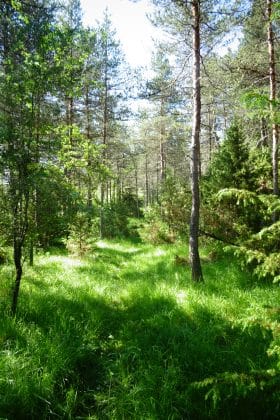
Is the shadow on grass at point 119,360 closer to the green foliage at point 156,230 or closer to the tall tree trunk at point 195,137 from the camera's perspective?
the tall tree trunk at point 195,137

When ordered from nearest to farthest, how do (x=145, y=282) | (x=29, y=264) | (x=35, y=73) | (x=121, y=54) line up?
(x=35, y=73)
(x=145, y=282)
(x=29, y=264)
(x=121, y=54)

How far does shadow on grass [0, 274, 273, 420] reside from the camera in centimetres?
368

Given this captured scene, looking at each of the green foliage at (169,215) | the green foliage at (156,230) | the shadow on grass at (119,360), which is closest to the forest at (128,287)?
the shadow on grass at (119,360)

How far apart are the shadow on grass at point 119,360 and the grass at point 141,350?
0.02 metres

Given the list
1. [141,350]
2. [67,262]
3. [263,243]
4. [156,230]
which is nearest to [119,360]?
[141,350]

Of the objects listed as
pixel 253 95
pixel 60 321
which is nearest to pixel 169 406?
pixel 60 321

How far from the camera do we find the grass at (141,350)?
359 cm

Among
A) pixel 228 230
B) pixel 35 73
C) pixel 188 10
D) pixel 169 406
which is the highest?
pixel 188 10

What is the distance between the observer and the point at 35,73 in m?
5.37

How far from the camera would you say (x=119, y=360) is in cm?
466

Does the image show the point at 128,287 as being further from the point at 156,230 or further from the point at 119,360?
the point at 156,230

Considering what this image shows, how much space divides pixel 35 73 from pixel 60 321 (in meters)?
4.58

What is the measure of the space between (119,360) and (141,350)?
454 millimetres

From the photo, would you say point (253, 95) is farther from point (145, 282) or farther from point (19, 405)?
point (145, 282)
